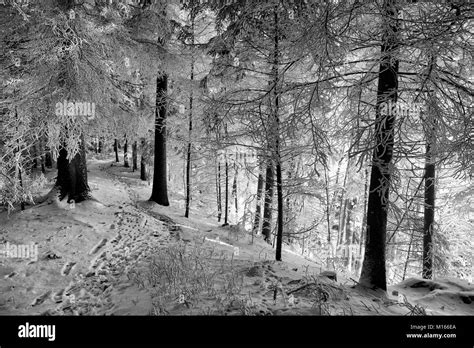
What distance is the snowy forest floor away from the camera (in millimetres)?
3842

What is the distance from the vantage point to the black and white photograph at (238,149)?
3.26m

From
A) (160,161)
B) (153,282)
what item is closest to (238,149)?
(160,161)

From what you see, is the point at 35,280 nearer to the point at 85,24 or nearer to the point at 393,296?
the point at 85,24

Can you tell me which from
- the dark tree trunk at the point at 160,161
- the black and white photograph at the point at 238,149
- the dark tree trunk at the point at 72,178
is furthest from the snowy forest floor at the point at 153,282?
the dark tree trunk at the point at 160,161

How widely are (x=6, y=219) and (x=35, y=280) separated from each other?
4.18 m

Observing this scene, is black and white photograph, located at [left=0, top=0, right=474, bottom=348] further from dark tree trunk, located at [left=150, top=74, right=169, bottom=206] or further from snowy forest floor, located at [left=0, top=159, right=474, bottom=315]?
dark tree trunk, located at [left=150, top=74, right=169, bottom=206]

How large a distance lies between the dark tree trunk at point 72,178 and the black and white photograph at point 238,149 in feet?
0.22

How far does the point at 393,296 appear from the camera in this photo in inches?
202

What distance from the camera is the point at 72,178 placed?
9.16m

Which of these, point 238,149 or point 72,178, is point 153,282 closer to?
point 238,149

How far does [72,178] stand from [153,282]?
6550mm
